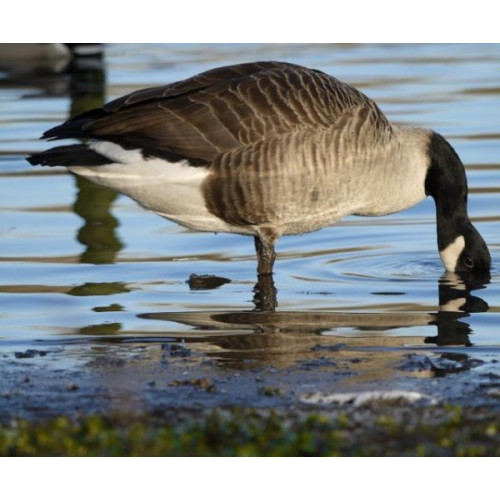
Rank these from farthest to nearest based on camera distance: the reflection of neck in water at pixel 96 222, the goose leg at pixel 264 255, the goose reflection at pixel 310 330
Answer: the reflection of neck in water at pixel 96 222 < the goose leg at pixel 264 255 < the goose reflection at pixel 310 330

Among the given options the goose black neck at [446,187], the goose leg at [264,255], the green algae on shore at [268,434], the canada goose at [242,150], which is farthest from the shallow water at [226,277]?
the green algae on shore at [268,434]

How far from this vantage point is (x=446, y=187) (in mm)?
9062

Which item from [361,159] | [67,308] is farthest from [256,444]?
[361,159]

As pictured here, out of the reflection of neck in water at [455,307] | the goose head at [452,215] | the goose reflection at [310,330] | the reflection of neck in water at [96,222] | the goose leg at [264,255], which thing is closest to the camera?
the goose reflection at [310,330]

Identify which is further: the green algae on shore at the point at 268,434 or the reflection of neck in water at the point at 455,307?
the reflection of neck in water at the point at 455,307

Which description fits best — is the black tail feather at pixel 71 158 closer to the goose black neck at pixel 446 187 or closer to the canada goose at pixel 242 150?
the canada goose at pixel 242 150

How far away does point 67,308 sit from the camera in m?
7.97

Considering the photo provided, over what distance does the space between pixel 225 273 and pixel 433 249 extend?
180cm

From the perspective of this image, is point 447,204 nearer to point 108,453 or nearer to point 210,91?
point 210,91

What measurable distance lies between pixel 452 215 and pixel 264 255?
1518 millimetres

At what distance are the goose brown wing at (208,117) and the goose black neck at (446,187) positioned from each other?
100 cm

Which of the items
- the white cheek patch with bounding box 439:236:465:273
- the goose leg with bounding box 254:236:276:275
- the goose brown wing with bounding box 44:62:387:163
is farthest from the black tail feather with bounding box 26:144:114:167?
the white cheek patch with bounding box 439:236:465:273

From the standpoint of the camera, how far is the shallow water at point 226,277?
23.6 feet
